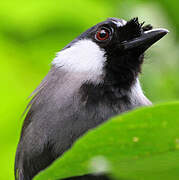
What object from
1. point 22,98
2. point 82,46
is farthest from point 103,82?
point 22,98

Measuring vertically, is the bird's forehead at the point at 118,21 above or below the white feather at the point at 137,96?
above

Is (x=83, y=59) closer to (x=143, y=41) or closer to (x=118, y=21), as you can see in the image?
(x=118, y=21)

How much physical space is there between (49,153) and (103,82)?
748 mm

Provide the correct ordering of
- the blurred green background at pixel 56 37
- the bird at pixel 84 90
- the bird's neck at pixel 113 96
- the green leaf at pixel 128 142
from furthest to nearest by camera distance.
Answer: the blurred green background at pixel 56 37 < the bird's neck at pixel 113 96 < the bird at pixel 84 90 < the green leaf at pixel 128 142

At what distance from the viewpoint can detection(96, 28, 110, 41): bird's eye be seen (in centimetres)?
335

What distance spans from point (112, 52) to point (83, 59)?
12.5 inches

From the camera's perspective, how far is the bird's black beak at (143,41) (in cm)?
308

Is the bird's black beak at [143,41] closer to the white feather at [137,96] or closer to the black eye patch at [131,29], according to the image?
the black eye patch at [131,29]

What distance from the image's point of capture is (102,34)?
338cm

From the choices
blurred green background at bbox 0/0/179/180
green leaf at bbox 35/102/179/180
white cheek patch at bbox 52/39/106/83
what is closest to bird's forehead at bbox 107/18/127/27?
blurred green background at bbox 0/0/179/180

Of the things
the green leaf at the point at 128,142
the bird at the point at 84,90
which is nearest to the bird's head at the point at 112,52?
the bird at the point at 84,90

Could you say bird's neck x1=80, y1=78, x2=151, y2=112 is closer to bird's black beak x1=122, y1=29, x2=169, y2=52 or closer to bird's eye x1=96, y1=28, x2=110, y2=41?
bird's black beak x1=122, y1=29, x2=169, y2=52

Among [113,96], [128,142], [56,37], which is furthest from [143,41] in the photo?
[128,142]

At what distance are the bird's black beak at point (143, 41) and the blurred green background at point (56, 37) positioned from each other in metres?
0.20
